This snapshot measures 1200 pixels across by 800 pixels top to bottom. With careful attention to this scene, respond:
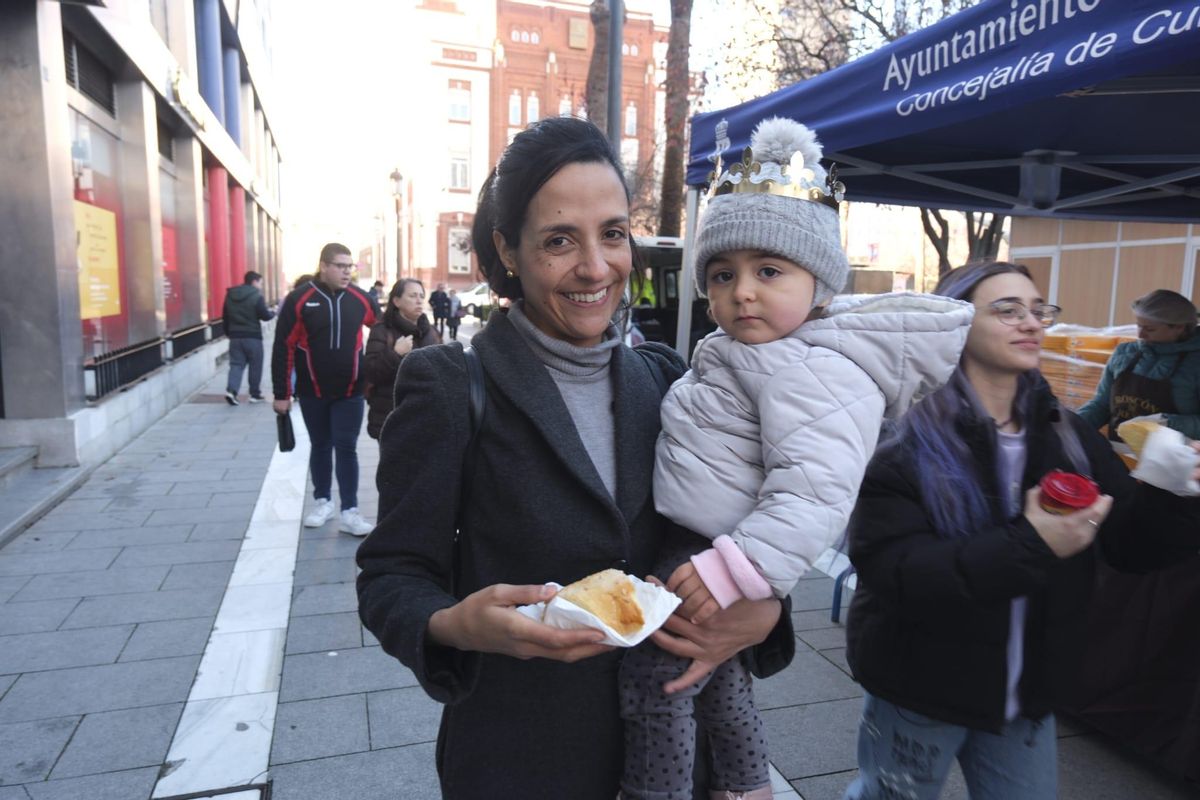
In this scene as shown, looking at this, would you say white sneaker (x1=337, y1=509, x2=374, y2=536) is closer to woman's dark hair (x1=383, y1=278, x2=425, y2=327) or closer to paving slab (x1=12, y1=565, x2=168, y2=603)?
paving slab (x1=12, y1=565, x2=168, y2=603)

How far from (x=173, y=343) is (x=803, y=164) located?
12.7 m

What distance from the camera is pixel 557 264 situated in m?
1.46

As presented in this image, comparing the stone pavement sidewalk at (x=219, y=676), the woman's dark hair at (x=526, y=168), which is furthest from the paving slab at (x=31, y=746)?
the woman's dark hair at (x=526, y=168)

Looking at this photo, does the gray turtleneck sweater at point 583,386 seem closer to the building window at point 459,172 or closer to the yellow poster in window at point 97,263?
the yellow poster in window at point 97,263

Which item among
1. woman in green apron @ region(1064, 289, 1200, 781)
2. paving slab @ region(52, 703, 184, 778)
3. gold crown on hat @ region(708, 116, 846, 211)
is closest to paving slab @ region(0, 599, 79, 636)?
paving slab @ region(52, 703, 184, 778)

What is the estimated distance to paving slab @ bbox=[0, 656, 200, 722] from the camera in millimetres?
3385

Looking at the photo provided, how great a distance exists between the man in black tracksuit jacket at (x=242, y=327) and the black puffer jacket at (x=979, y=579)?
36.5 ft

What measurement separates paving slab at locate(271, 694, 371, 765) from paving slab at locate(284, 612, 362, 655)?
53 centimetres

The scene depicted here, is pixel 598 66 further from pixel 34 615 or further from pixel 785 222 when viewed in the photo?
pixel 785 222

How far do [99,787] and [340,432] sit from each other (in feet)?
10.6

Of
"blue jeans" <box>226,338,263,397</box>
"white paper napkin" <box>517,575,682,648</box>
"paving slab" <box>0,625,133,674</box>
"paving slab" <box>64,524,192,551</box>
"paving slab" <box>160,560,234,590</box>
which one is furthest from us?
"blue jeans" <box>226,338,263,397</box>

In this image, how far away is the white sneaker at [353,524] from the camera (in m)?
5.72

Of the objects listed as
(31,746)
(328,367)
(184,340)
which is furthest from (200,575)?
(184,340)

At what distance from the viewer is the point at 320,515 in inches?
235
